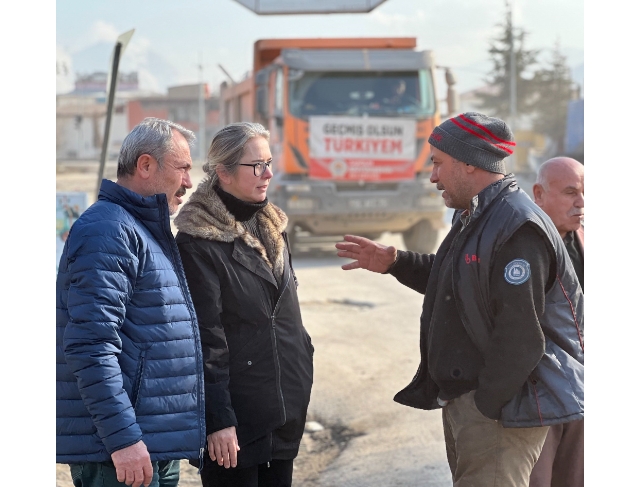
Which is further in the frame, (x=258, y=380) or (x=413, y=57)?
(x=413, y=57)

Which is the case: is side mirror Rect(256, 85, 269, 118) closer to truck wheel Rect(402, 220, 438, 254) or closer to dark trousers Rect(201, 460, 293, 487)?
truck wheel Rect(402, 220, 438, 254)

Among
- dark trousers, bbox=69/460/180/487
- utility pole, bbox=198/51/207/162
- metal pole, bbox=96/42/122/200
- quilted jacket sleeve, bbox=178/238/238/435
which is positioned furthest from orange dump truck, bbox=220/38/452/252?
utility pole, bbox=198/51/207/162

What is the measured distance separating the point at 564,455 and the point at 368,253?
1.10 meters

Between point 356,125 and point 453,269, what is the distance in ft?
31.7

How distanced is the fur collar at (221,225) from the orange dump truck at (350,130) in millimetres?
9033

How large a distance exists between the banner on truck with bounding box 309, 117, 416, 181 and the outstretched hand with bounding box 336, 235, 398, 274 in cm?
896

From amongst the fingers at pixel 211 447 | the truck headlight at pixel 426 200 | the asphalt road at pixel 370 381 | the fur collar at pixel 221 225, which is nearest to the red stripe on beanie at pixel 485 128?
the fur collar at pixel 221 225

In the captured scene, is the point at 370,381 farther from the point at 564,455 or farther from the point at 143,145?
the point at 143,145

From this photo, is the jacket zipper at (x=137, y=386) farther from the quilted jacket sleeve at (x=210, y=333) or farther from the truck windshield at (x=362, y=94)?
the truck windshield at (x=362, y=94)

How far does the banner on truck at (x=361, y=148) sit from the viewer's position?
11.8 m

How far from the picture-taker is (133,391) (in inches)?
85.3

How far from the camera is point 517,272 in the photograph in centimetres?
232

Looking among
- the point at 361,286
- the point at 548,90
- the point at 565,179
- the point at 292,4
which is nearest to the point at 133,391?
the point at 565,179
